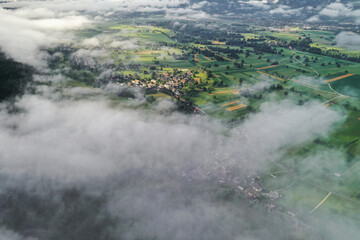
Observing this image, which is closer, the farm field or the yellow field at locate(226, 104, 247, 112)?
the farm field

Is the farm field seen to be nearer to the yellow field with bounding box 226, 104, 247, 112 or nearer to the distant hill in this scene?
the yellow field with bounding box 226, 104, 247, 112

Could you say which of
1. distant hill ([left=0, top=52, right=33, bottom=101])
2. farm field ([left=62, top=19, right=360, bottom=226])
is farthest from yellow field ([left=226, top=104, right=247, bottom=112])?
distant hill ([left=0, top=52, right=33, bottom=101])

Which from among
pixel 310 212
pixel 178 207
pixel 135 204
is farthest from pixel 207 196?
pixel 310 212

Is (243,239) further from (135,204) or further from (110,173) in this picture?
(110,173)

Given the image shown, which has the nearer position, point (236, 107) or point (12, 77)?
point (236, 107)

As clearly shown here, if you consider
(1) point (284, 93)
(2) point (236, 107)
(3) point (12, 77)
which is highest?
(3) point (12, 77)

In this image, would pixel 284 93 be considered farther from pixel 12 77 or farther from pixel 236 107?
pixel 12 77

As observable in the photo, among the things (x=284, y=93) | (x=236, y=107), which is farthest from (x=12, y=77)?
(x=284, y=93)

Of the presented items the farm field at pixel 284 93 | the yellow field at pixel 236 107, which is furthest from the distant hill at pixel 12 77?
the yellow field at pixel 236 107

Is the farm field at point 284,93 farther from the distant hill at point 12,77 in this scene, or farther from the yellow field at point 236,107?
the distant hill at point 12,77

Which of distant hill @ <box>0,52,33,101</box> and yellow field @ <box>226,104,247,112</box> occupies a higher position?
distant hill @ <box>0,52,33,101</box>

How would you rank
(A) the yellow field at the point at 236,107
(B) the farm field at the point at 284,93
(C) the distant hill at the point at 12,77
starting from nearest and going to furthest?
(B) the farm field at the point at 284,93 < (C) the distant hill at the point at 12,77 < (A) the yellow field at the point at 236,107

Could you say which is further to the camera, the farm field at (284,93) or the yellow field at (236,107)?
the yellow field at (236,107)
